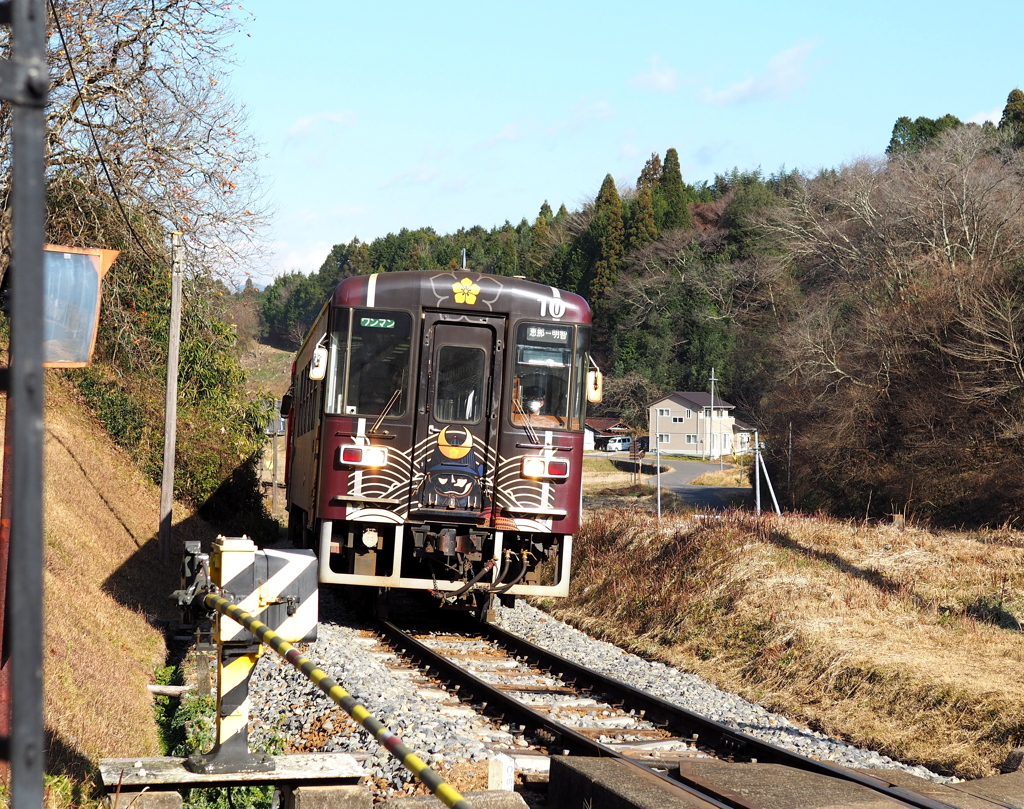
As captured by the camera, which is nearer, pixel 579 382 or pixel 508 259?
pixel 579 382

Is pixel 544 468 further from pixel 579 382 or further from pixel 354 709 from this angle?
pixel 354 709

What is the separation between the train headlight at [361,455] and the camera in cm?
1091

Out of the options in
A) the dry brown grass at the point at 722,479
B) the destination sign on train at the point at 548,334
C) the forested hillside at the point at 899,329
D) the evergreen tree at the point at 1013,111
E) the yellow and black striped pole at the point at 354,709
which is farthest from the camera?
the evergreen tree at the point at 1013,111

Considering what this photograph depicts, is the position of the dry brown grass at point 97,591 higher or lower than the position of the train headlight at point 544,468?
lower

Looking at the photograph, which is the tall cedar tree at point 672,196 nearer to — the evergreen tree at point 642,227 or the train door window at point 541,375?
the evergreen tree at point 642,227

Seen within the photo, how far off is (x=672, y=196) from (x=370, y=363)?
79.3 meters

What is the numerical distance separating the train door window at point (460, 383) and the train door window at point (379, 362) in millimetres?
377

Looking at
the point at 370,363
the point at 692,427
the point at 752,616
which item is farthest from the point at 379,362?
the point at 692,427

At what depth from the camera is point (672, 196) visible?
286 ft

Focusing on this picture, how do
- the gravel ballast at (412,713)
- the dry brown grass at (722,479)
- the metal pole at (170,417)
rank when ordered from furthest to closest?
1. the dry brown grass at (722,479)
2. the metal pole at (170,417)
3. the gravel ballast at (412,713)

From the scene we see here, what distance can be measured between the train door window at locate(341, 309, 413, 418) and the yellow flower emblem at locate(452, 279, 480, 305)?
568 mm

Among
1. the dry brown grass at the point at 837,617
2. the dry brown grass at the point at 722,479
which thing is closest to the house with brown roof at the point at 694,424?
the dry brown grass at the point at 722,479

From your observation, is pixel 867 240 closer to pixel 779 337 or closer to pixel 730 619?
pixel 779 337

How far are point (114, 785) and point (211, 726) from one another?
2.78 meters
